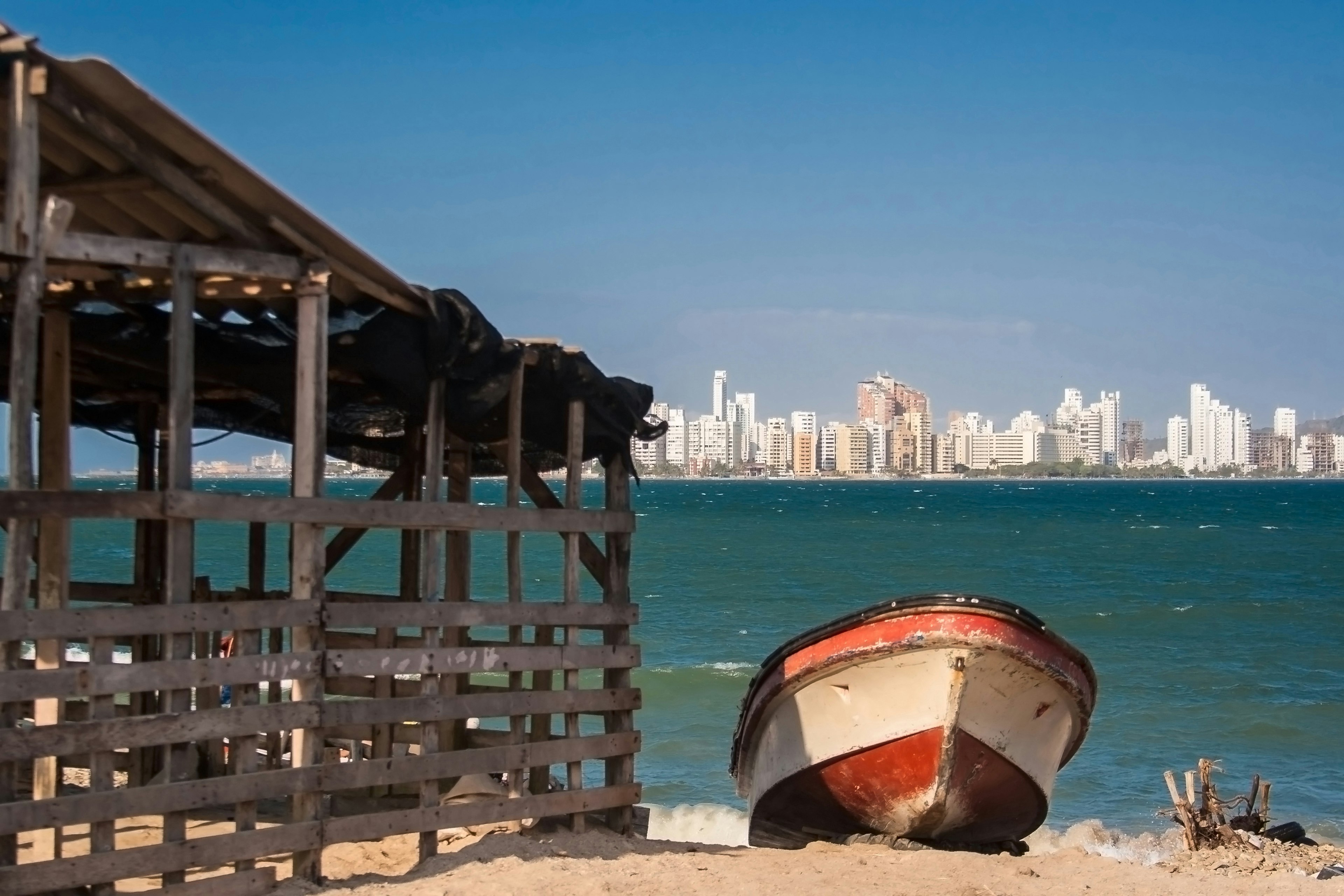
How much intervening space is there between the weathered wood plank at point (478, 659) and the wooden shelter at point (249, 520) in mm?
25

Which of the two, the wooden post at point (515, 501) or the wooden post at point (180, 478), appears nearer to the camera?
the wooden post at point (180, 478)

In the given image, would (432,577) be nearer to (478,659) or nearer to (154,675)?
(478,659)

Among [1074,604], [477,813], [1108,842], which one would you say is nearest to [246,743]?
[477,813]

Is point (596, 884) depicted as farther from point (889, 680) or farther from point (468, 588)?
point (889, 680)

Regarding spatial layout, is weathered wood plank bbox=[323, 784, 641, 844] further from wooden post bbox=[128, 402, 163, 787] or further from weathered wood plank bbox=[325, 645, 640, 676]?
wooden post bbox=[128, 402, 163, 787]

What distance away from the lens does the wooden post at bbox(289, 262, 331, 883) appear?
25.5 feet

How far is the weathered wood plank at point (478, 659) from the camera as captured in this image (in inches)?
313

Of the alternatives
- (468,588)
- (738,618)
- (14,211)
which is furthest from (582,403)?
(738,618)

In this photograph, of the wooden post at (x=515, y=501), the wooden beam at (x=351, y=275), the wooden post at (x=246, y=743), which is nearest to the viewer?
the wooden post at (x=246, y=743)

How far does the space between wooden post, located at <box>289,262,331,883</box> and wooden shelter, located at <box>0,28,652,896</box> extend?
0.02 meters

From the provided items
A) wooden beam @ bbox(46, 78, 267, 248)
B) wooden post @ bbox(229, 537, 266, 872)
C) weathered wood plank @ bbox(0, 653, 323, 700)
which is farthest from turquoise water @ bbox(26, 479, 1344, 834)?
wooden beam @ bbox(46, 78, 267, 248)

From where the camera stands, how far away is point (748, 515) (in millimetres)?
115312

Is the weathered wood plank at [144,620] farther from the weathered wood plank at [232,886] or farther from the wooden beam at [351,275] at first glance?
the wooden beam at [351,275]

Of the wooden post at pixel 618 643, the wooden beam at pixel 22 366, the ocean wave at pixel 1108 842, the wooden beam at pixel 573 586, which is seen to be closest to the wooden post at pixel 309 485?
the wooden beam at pixel 22 366
